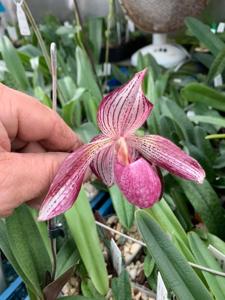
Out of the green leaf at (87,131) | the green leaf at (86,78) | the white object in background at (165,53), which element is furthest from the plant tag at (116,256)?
the white object in background at (165,53)

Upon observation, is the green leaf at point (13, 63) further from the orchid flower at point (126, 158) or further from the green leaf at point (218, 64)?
the orchid flower at point (126, 158)

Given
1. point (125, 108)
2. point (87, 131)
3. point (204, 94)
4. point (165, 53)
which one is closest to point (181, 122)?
point (204, 94)

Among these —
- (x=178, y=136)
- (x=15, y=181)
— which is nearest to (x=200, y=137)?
(x=178, y=136)

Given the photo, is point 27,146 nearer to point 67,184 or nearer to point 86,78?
point 67,184

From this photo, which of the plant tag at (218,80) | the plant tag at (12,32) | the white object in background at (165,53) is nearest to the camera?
the plant tag at (218,80)

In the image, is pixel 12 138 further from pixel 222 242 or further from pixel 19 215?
pixel 222 242
